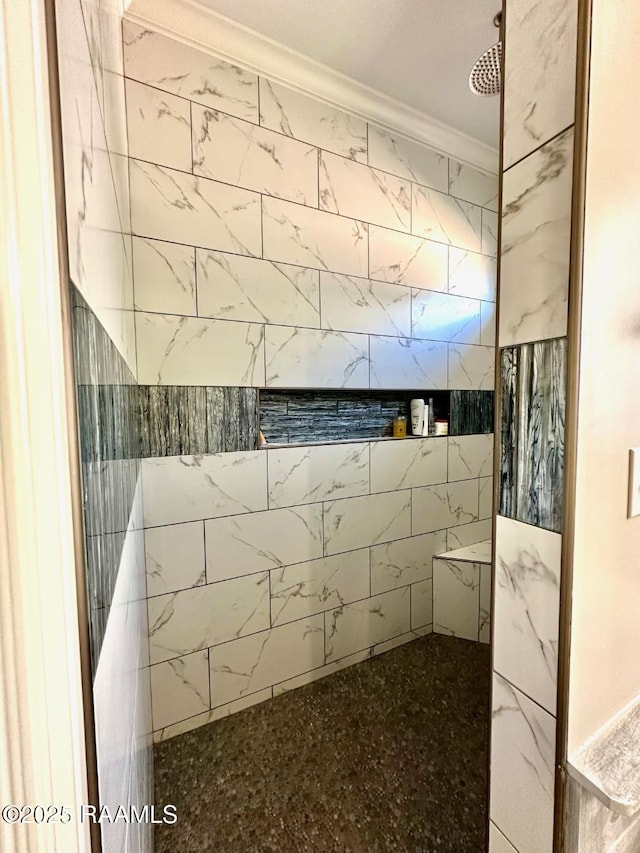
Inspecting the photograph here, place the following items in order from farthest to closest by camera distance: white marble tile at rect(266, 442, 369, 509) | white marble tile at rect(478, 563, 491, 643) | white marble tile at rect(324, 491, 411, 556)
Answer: white marble tile at rect(478, 563, 491, 643), white marble tile at rect(324, 491, 411, 556), white marble tile at rect(266, 442, 369, 509)

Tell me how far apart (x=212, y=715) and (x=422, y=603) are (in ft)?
3.94

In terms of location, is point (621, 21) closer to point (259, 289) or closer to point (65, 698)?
point (65, 698)

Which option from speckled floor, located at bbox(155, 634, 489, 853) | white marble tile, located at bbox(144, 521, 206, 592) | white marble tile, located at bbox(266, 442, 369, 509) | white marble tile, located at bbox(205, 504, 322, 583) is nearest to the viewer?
speckled floor, located at bbox(155, 634, 489, 853)

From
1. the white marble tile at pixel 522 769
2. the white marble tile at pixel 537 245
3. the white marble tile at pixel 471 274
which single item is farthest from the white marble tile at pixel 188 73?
the white marble tile at pixel 522 769

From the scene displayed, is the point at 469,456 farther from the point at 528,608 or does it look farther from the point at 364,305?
the point at 528,608

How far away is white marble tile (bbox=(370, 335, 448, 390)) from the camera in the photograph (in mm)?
1974

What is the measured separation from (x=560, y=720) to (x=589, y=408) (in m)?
0.49

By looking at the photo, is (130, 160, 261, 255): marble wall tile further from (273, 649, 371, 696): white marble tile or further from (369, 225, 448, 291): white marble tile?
(273, 649, 371, 696): white marble tile

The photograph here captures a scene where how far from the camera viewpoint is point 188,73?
1.44 metres

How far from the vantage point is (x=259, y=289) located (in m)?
1.62

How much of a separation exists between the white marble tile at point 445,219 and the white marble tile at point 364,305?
0.38 m

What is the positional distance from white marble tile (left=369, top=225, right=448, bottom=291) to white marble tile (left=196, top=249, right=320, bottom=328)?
0.39 m

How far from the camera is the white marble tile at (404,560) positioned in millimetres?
2023

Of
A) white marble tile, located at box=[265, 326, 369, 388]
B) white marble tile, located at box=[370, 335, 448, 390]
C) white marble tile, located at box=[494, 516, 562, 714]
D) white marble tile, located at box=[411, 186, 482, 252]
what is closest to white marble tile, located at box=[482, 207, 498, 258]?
white marble tile, located at box=[411, 186, 482, 252]
